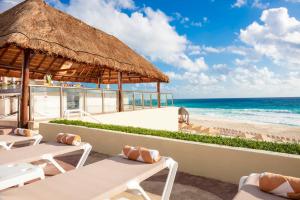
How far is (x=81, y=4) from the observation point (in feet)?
40.4

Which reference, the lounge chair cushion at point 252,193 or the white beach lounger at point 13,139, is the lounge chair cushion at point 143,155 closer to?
the lounge chair cushion at point 252,193

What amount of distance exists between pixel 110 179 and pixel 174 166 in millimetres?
865

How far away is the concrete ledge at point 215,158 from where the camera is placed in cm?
312

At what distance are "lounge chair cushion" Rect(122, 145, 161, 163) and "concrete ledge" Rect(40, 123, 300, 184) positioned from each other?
110 cm

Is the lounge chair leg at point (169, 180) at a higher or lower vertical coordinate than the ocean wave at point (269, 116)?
higher

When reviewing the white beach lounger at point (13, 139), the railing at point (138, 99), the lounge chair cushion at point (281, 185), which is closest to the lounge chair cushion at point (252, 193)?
the lounge chair cushion at point (281, 185)

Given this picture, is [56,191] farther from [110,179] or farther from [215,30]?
[215,30]

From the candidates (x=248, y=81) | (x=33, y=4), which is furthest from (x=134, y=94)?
(x=248, y=81)

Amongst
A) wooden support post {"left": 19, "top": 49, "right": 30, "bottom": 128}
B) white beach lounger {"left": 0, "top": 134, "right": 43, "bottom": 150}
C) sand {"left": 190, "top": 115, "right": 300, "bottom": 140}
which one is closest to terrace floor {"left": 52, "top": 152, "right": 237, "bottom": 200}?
white beach lounger {"left": 0, "top": 134, "right": 43, "bottom": 150}

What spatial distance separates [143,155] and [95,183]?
783 millimetres

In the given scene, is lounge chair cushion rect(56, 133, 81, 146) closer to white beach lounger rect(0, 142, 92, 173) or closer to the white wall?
white beach lounger rect(0, 142, 92, 173)

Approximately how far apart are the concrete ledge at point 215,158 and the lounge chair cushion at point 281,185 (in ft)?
4.32

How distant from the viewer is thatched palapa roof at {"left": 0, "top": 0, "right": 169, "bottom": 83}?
6.54 m

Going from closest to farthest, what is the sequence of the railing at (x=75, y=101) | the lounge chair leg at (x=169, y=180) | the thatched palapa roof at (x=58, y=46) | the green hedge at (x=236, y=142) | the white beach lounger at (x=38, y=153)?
the lounge chair leg at (x=169, y=180), the white beach lounger at (x=38, y=153), the green hedge at (x=236, y=142), the thatched palapa roof at (x=58, y=46), the railing at (x=75, y=101)
